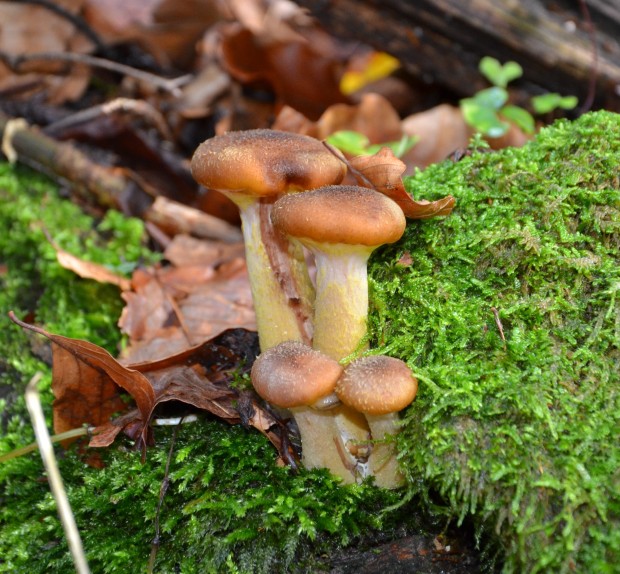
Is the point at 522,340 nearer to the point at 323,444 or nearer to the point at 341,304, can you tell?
the point at 341,304

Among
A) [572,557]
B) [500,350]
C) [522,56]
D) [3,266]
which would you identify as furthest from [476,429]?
[522,56]

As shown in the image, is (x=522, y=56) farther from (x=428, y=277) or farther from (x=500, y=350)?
(x=500, y=350)

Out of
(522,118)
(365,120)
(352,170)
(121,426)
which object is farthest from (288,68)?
(121,426)

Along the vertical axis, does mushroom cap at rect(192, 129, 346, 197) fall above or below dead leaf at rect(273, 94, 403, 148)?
above

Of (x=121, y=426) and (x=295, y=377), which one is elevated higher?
(x=295, y=377)

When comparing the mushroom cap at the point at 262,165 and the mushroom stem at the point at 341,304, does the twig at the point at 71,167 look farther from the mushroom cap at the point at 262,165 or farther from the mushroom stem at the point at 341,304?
the mushroom stem at the point at 341,304

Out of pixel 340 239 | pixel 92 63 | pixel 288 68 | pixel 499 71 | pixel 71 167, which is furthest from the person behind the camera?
pixel 92 63

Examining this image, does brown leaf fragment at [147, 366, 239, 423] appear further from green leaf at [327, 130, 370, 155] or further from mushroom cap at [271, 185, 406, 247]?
green leaf at [327, 130, 370, 155]

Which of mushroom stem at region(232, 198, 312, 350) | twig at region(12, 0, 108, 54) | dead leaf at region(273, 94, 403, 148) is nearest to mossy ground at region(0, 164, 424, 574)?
mushroom stem at region(232, 198, 312, 350)
